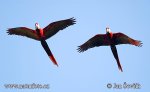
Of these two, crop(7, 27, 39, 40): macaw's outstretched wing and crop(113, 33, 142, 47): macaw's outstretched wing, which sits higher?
crop(7, 27, 39, 40): macaw's outstretched wing

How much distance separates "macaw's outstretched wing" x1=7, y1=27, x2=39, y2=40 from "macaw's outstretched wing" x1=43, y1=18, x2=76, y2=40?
1.38 feet

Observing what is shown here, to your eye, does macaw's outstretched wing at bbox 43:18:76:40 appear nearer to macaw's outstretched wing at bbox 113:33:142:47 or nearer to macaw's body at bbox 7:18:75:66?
macaw's body at bbox 7:18:75:66

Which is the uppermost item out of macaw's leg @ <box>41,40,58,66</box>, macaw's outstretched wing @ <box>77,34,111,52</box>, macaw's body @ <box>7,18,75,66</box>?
macaw's body @ <box>7,18,75,66</box>

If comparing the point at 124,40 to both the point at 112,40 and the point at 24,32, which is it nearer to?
the point at 112,40

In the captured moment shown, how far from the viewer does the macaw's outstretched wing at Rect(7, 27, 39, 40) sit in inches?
704

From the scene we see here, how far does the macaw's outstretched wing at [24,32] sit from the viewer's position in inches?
704

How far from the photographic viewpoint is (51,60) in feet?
58.0

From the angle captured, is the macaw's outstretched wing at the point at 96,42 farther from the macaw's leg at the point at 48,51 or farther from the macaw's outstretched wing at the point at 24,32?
the macaw's outstretched wing at the point at 24,32

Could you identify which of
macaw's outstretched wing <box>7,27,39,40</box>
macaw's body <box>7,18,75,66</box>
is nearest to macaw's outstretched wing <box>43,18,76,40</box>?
macaw's body <box>7,18,75,66</box>

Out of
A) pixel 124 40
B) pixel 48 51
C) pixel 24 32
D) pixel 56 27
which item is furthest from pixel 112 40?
pixel 24 32

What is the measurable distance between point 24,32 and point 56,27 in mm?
1212

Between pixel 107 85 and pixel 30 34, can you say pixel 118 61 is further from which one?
pixel 30 34

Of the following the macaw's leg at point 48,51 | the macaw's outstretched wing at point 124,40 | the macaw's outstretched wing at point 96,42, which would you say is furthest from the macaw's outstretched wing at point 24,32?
the macaw's outstretched wing at point 124,40

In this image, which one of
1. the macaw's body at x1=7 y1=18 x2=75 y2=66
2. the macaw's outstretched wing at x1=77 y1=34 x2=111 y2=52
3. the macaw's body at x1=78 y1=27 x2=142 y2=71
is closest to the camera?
the macaw's body at x1=7 y1=18 x2=75 y2=66
